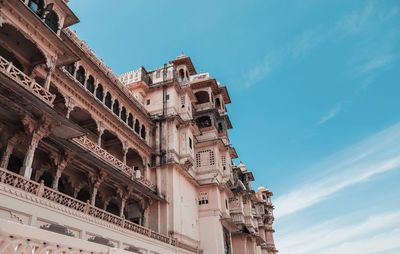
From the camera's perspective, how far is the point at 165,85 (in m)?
34.8

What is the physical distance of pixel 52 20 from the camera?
17.6 meters

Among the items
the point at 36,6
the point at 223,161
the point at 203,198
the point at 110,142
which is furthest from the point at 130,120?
the point at 223,161

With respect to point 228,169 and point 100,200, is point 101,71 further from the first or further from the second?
point 228,169

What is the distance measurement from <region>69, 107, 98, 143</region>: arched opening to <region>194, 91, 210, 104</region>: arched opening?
2088 centimetres

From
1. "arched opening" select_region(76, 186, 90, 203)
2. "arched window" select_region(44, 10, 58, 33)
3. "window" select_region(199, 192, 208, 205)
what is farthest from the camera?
"window" select_region(199, 192, 208, 205)

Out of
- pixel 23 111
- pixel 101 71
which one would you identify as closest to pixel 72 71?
pixel 101 71

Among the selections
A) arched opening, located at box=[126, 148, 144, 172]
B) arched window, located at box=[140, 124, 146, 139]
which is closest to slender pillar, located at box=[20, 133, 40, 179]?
arched opening, located at box=[126, 148, 144, 172]

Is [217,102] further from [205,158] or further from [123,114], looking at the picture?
[123,114]

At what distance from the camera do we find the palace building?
14109 millimetres

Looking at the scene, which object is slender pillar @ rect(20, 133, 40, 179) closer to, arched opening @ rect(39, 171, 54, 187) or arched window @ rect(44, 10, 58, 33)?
arched window @ rect(44, 10, 58, 33)

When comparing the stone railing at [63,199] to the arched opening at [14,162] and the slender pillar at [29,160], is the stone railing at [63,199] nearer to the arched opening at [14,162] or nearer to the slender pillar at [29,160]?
the slender pillar at [29,160]

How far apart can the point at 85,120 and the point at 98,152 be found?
391cm

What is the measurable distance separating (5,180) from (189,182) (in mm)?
21830

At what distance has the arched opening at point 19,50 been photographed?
16.4 meters
